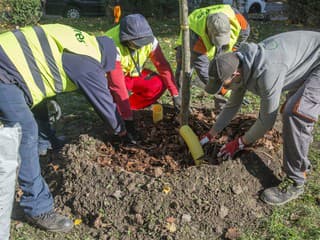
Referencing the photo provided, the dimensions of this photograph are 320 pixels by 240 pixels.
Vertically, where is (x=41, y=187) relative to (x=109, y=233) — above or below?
above

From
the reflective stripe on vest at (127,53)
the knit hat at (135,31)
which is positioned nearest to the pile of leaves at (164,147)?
the reflective stripe on vest at (127,53)

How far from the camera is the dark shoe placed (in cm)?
345

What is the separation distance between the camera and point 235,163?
371cm

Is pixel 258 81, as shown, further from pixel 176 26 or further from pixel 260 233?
pixel 176 26

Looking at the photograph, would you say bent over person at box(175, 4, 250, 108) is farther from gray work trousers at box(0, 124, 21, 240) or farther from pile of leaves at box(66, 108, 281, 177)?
gray work trousers at box(0, 124, 21, 240)

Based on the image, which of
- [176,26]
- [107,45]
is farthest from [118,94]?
[176,26]

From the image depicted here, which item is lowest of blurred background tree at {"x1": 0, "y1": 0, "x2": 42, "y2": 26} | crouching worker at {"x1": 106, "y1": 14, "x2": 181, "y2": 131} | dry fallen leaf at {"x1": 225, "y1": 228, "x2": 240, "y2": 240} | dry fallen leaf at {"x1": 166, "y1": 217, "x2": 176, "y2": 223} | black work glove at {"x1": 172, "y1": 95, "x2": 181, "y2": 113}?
blurred background tree at {"x1": 0, "y1": 0, "x2": 42, "y2": 26}

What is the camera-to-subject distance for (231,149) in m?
3.77

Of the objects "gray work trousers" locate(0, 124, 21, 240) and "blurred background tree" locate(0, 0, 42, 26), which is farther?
"blurred background tree" locate(0, 0, 42, 26)

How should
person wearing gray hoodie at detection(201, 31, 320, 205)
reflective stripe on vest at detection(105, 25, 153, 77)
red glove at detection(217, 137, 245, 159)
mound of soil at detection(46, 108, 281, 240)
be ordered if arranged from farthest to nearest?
reflective stripe on vest at detection(105, 25, 153, 77) → red glove at detection(217, 137, 245, 159) → mound of soil at detection(46, 108, 281, 240) → person wearing gray hoodie at detection(201, 31, 320, 205)

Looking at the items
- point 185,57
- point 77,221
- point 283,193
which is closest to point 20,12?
point 185,57

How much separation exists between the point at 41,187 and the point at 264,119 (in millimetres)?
1799

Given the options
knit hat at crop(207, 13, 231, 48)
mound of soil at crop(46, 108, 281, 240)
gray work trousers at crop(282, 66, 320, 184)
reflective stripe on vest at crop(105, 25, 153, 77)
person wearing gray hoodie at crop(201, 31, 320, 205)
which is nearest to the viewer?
person wearing gray hoodie at crop(201, 31, 320, 205)

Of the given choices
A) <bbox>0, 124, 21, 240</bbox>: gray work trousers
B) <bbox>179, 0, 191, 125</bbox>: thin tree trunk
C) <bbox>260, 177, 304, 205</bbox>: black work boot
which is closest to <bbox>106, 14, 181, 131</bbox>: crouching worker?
<bbox>179, 0, 191, 125</bbox>: thin tree trunk
